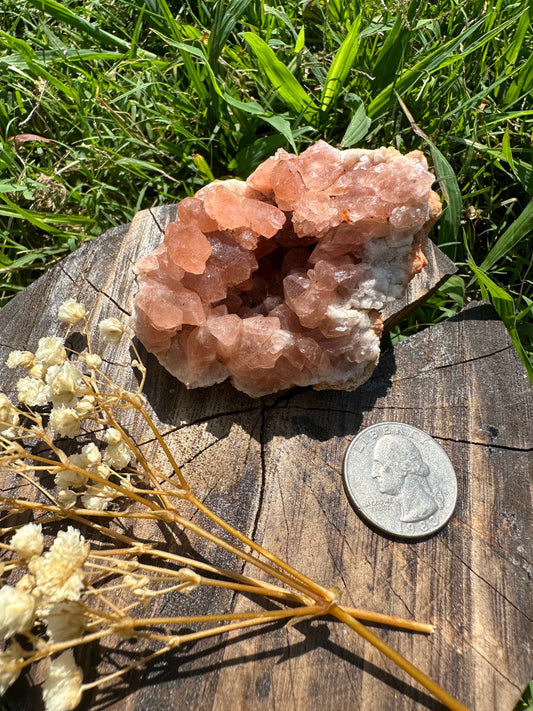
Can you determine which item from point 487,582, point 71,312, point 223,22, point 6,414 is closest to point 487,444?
point 487,582

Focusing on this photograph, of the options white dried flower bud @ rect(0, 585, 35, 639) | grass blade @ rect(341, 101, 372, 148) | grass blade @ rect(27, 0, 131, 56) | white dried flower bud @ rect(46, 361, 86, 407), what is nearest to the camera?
white dried flower bud @ rect(0, 585, 35, 639)

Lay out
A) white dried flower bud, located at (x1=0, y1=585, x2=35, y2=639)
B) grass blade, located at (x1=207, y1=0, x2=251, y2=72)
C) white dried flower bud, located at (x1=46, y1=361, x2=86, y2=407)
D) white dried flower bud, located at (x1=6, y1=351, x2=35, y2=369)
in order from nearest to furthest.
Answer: white dried flower bud, located at (x1=0, y1=585, x2=35, y2=639), white dried flower bud, located at (x1=46, y1=361, x2=86, y2=407), white dried flower bud, located at (x1=6, y1=351, x2=35, y2=369), grass blade, located at (x1=207, y1=0, x2=251, y2=72)

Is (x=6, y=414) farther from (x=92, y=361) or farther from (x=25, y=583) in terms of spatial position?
(x=25, y=583)

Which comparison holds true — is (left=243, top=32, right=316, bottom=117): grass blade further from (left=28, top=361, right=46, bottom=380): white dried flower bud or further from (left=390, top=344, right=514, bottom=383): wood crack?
(left=28, top=361, right=46, bottom=380): white dried flower bud

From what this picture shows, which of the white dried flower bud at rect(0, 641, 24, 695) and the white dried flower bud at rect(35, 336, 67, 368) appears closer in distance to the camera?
the white dried flower bud at rect(0, 641, 24, 695)

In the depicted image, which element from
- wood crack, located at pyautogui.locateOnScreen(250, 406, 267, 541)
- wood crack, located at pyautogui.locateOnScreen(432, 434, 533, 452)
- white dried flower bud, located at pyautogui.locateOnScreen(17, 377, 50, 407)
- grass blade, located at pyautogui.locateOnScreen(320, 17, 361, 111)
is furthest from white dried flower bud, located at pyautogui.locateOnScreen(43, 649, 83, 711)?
grass blade, located at pyautogui.locateOnScreen(320, 17, 361, 111)

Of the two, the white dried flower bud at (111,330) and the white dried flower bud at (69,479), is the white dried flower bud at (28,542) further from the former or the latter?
the white dried flower bud at (111,330)

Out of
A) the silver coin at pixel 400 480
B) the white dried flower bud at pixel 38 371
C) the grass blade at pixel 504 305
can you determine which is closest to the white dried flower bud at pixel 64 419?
the white dried flower bud at pixel 38 371
